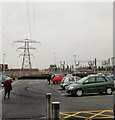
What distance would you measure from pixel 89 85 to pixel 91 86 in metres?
0.17

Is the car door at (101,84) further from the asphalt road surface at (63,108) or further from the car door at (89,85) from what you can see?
the asphalt road surface at (63,108)

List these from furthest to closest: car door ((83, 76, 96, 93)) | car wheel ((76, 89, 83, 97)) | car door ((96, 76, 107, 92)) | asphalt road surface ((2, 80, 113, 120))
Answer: car door ((96, 76, 107, 92)) < car door ((83, 76, 96, 93)) < car wheel ((76, 89, 83, 97)) < asphalt road surface ((2, 80, 113, 120))

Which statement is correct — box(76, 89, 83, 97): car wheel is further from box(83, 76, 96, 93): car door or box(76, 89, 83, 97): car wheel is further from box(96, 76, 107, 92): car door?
box(96, 76, 107, 92): car door

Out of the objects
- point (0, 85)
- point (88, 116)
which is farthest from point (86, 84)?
point (0, 85)

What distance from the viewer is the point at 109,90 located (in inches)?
662

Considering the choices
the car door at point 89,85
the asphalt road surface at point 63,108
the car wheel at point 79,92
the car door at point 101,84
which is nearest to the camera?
the asphalt road surface at point 63,108

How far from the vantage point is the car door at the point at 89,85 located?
1611 cm

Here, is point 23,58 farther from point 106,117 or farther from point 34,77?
point 106,117

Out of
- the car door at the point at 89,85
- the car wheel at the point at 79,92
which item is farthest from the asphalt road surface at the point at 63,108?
the car door at the point at 89,85

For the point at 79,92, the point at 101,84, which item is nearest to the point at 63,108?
the point at 79,92

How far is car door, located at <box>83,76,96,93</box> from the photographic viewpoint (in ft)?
52.9

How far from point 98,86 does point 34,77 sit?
1617 inches

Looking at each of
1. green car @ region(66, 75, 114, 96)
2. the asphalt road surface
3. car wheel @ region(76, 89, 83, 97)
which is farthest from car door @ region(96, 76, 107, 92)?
the asphalt road surface

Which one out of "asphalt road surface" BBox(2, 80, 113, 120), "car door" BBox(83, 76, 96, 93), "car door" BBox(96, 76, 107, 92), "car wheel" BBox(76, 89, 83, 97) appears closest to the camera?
"asphalt road surface" BBox(2, 80, 113, 120)
